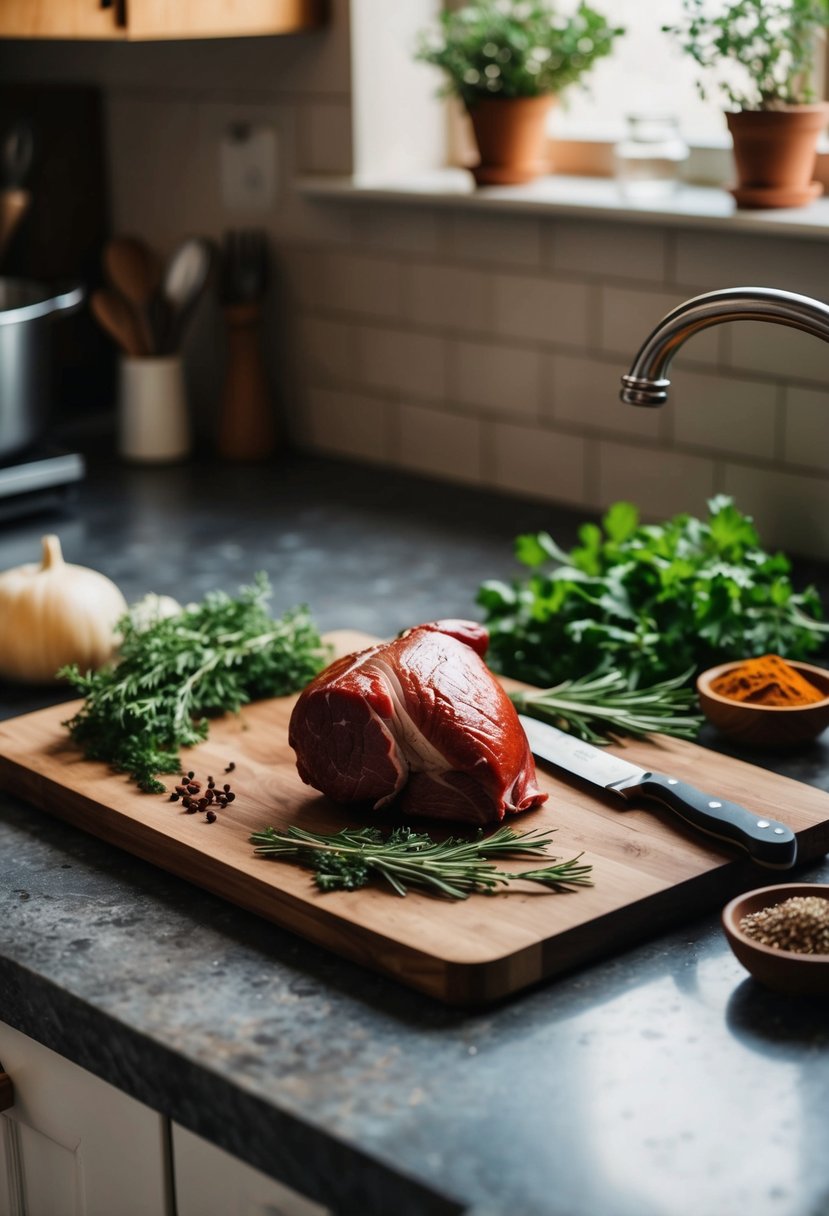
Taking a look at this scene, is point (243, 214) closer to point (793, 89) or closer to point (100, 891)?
point (793, 89)

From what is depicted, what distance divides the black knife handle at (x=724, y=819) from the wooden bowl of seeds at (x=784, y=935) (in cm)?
5

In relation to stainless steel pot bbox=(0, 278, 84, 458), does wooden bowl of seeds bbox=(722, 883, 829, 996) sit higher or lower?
lower

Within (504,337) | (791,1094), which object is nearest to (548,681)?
(791,1094)

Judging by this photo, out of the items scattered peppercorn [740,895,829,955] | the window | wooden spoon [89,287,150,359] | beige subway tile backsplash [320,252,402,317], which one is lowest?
scattered peppercorn [740,895,829,955]

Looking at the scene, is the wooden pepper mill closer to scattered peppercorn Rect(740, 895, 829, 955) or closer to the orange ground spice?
the orange ground spice

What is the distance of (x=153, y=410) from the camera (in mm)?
2230

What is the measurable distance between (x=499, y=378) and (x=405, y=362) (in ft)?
0.58

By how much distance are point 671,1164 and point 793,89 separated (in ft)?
4.39

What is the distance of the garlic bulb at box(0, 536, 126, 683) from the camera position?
1.38m

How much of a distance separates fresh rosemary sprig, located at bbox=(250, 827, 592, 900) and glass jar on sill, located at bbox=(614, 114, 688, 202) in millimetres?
1034

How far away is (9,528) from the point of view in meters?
1.92

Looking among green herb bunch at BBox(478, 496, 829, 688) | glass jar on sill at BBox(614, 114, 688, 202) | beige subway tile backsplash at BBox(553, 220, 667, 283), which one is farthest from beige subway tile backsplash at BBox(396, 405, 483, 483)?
green herb bunch at BBox(478, 496, 829, 688)

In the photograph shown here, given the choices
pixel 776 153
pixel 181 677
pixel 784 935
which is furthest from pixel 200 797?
pixel 776 153

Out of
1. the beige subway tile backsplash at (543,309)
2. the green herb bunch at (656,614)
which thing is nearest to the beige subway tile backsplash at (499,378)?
the beige subway tile backsplash at (543,309)
